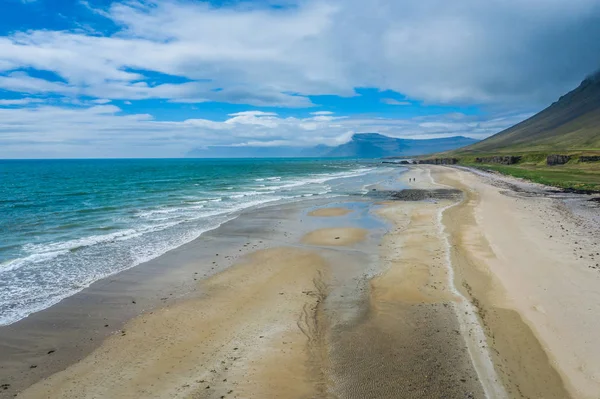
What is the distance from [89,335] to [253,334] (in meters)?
4.93

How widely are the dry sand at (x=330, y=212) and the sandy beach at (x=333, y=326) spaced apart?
1165 centimetres

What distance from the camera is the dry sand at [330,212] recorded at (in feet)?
109

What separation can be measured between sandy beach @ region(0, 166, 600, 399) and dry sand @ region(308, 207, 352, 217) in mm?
11647


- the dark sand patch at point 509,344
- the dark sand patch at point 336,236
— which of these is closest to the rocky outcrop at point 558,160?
the dark sand patch at point 336,236

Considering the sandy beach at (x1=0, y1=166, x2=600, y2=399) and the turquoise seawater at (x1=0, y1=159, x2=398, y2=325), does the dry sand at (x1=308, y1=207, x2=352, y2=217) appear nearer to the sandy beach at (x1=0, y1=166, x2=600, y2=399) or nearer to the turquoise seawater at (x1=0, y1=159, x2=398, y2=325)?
the turquoise seawater at (x1=0, y1=159, x2=398, y2=325)

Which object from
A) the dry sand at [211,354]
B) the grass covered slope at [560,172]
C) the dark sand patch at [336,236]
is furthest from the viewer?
the grass covered slope at [560,172]

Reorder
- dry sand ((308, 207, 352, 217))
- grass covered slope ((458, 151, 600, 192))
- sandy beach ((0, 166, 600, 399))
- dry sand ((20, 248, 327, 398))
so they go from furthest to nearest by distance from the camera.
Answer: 1. grass covered slope ((458, 151, 600, 192))
2. dry sand ((308, 207, 352, 217))
3. sandy beach ((0, 166, 600, 399))
4. dry sand ((20, 248, 327, 398))

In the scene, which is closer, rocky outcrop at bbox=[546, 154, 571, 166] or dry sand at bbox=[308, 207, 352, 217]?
dry sand at bbox=[308, 207, 352, 217]

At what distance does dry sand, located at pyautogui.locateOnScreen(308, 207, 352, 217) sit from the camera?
109ft

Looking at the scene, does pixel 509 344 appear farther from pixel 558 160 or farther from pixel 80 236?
pixel 558 160

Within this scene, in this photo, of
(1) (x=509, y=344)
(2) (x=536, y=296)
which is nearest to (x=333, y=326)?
(1) (x=509, y=344)

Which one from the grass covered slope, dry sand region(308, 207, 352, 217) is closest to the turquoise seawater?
dry sand region(308, 207, 352, 217)

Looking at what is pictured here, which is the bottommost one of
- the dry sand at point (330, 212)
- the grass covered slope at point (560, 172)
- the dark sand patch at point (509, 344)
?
the dark sand patch at point (509, 344)

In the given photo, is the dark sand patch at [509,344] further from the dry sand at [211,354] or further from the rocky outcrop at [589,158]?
the rocky outcrop at [589,158]
